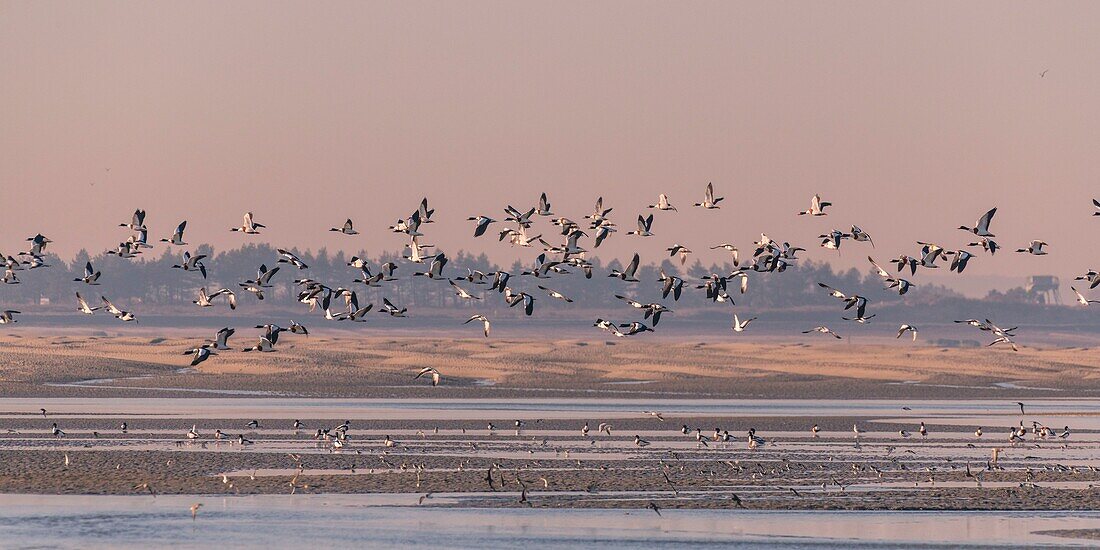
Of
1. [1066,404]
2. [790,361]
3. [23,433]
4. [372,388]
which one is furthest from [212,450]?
[790,361]

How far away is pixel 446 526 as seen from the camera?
2911cm

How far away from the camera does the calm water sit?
27.5 meters

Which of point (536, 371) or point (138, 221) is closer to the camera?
point (138, 221)

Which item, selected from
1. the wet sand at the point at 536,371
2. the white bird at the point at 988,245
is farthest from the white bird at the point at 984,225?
the wet sand at the point at 536,371

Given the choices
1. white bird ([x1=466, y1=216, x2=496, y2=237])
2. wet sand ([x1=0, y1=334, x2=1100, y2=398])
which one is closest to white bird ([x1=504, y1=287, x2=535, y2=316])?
white bird ([x1=466, y1=216, x2=496, y2=237])

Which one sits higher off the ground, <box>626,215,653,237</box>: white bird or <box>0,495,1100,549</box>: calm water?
<box>626,215,653,237</box>: white bird

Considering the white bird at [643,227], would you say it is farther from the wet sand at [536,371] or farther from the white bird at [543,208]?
the wet sand at [536,371]

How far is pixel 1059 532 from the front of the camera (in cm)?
2889

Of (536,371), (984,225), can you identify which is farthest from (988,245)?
(536,371)

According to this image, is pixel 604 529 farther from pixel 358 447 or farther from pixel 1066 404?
pixel 1066 404

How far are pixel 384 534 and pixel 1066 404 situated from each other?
41908 mm

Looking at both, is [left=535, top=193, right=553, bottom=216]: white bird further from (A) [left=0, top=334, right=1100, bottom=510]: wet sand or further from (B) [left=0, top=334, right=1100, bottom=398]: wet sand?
(B) [left=0, top=334, right=1100, bottom=398]: wet sand

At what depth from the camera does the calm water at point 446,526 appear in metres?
27.5

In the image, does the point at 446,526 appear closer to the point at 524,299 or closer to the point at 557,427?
the point at 524,299
